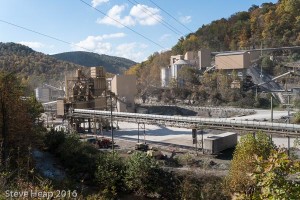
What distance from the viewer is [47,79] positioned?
9312cm

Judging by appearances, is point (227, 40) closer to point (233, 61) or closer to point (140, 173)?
point (233, 61)

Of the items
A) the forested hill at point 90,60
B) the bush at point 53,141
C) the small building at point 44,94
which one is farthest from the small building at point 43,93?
the forested hill at point 90,60

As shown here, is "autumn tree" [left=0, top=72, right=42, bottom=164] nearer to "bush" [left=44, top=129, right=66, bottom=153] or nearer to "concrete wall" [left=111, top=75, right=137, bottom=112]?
"bush" [left=44, top=129, right=66, bottom=153]

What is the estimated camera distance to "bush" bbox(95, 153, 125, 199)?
1850 cm

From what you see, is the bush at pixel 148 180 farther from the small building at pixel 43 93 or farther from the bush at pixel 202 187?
the small building at pixel 43 93

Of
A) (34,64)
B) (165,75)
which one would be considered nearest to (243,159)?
(165,75)

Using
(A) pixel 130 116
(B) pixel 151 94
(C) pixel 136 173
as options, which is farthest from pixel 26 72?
(C) pixel 136 173

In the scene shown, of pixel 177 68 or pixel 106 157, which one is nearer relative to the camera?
pixel 106 157

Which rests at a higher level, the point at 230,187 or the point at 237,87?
the point at 237,87

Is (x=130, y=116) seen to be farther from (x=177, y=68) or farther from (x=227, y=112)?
→ (x=177, y=68)

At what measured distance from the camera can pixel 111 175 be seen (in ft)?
61.1

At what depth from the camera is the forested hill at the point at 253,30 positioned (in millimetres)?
69375

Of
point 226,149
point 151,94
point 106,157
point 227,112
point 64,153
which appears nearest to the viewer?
point 106,157

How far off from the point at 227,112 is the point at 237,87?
24.4ft
